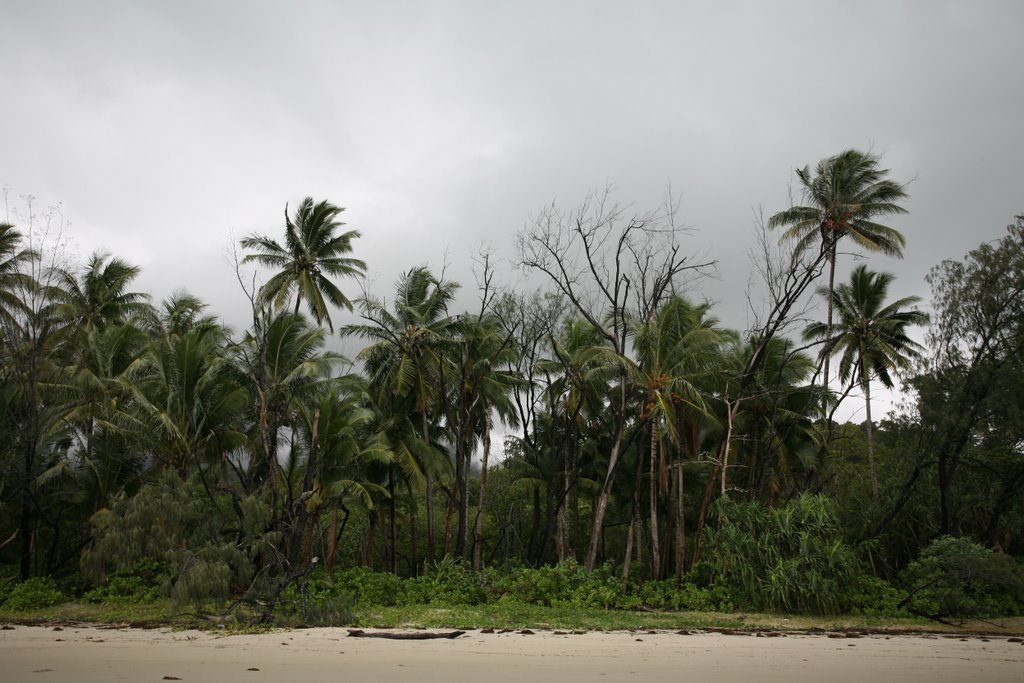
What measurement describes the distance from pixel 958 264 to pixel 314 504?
1818cm

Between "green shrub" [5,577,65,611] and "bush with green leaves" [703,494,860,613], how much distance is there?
16219 mm

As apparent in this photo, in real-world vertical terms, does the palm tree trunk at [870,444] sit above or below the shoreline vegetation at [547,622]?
above

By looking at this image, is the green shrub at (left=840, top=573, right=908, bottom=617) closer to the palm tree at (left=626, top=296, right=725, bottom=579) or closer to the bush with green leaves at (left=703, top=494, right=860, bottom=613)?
the bush with green leaves at (left=703, top=494, right=860, bottom=613)

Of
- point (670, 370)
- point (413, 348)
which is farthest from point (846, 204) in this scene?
point (413, 348)

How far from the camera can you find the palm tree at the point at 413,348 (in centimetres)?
2302

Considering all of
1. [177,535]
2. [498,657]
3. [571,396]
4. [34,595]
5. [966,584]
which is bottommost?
[498,657]

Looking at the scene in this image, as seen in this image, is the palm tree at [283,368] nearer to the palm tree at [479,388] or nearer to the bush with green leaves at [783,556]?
the palm tree at [479,388]

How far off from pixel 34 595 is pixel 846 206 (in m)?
23.7

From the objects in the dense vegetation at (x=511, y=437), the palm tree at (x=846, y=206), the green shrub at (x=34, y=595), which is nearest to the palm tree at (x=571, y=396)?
the dense vegetation at (x=511, y=437)

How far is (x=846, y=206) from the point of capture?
21.5m

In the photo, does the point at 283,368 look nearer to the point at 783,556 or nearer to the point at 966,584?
the point at 783,556

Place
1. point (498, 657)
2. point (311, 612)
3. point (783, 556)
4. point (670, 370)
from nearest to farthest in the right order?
point (498, 657) → point (311, 612) → point (783, 556) → point (670, 370)

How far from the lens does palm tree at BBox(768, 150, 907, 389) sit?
22109 mm

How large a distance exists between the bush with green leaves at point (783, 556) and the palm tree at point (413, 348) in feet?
30.3
